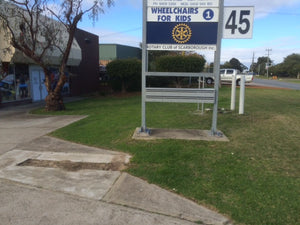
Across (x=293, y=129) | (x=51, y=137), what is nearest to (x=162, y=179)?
(x=51, y=137)

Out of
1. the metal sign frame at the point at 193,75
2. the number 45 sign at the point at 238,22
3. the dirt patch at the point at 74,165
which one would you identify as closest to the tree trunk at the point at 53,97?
the metal sign frame at the point at 193,75

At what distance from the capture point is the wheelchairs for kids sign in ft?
19.4

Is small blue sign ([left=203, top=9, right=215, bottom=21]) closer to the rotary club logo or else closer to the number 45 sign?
the rotary club logo

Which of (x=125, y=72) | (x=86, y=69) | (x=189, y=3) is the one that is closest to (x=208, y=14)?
(x=189, y=3)

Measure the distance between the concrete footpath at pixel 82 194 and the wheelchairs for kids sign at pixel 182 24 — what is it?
9.20ft

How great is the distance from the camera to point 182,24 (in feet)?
19.7

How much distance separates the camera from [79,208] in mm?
3336

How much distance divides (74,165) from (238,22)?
16.1 feet

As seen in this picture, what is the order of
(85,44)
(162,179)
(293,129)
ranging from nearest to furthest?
(162,179) → (293,129) → (85,44)

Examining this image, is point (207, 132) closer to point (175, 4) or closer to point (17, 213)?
point (175, 4)

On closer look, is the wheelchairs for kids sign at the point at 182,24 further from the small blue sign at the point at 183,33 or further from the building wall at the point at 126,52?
the building wall at the point at 126,52

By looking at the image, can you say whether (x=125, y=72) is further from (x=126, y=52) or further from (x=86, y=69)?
(x=126, y=52)

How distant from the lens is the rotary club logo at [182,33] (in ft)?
19.7

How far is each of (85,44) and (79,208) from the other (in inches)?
754
